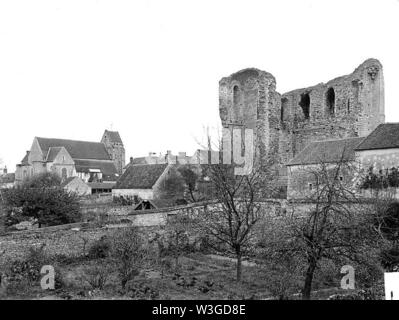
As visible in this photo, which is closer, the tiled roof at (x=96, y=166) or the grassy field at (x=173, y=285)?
the grassy field at (x=173, y=285)

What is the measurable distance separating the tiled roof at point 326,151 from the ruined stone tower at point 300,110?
9.56 ft

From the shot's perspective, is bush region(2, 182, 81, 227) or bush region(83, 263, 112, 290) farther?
bush region(2, 182, 81, 227)

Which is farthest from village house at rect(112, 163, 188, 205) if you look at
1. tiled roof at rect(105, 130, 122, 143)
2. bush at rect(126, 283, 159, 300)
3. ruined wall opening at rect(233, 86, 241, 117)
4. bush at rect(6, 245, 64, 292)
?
tiled roof at rect(105, 130, 122, 143)

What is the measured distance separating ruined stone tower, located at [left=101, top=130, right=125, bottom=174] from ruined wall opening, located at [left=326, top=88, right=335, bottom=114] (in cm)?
3748

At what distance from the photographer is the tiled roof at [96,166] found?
50459 mm

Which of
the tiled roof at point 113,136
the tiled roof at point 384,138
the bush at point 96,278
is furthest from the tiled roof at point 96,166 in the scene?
the bush at point 96,278

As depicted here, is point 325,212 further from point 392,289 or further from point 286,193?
point 286,193

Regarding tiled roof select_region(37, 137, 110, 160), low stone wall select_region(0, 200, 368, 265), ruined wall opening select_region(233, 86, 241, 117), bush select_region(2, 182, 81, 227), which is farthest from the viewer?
tiled roof select_region(37, 137, 110, 160)

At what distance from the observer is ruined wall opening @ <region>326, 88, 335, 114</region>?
31.3 m

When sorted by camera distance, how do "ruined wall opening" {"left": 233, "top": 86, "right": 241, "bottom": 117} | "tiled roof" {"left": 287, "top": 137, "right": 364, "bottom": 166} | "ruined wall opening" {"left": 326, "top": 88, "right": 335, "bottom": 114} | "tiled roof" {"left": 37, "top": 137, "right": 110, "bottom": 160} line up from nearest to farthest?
"tiled roof" {"left": 287, "top": 137, "right": 364, "bottom": 166} → "ruined wall opening" {"left": 233, "top": 86, "right": 241, "bottom": 117} → "ruined wall opening" {"left": 326, "top": 88, "right": 335, "bottom": 114} → "tiled roof" {"left": 37, "top": 137, "right": 110, "bottom": 160}

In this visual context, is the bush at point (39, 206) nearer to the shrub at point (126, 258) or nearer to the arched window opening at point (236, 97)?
the shrub at point (126, 258)

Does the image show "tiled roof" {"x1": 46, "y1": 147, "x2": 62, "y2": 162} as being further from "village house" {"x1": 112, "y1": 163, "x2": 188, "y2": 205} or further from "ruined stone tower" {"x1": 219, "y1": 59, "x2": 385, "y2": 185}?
"ruined stone tower" {"x1": 219, "y1": 59, "x2": 385, "y2": 185}

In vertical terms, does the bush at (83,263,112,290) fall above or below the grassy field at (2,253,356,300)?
above
